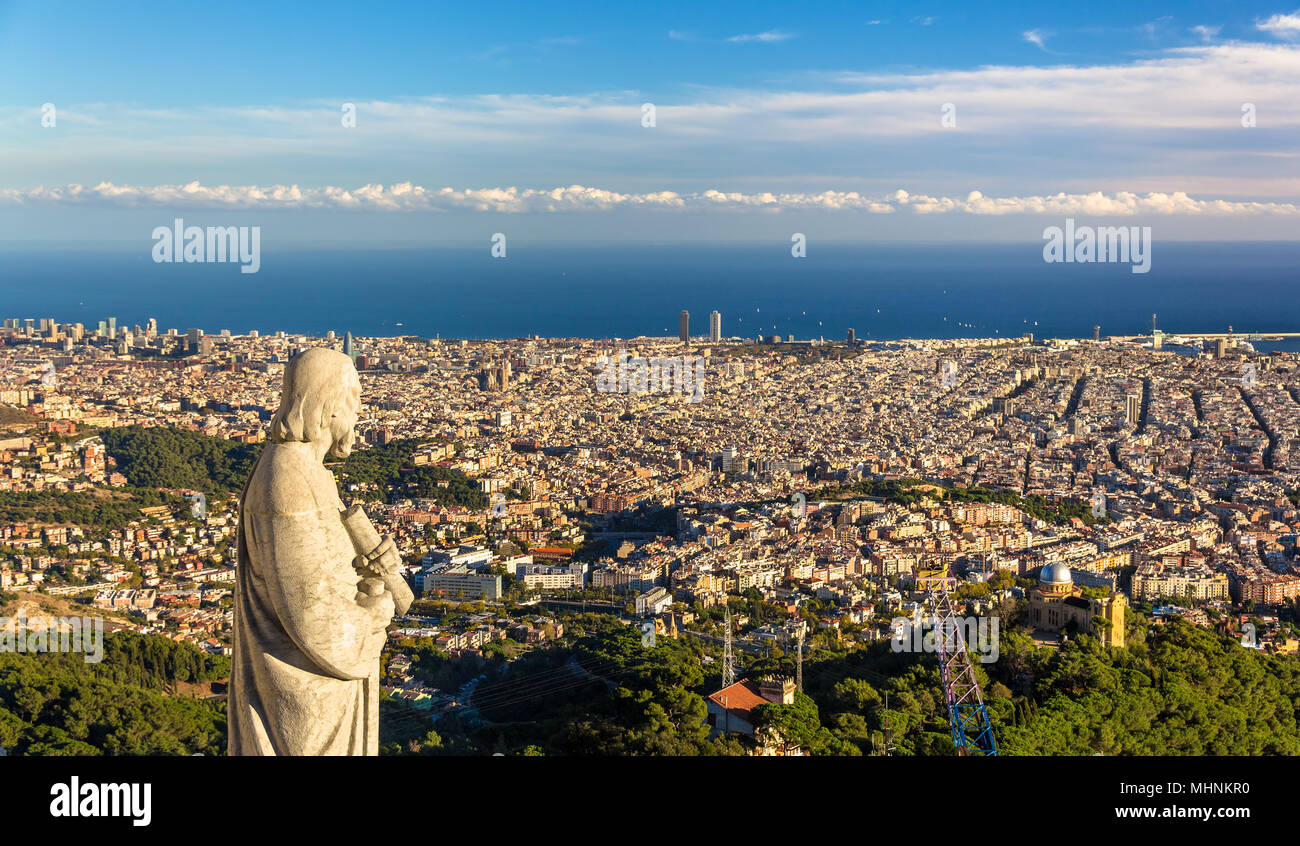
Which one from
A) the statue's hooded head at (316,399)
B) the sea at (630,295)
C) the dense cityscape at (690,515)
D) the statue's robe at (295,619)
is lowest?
the dense cityscape at (690,515)

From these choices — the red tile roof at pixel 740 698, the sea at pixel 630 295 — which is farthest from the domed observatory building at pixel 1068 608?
the sea at pixel 630 295

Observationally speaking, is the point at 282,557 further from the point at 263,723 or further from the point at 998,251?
the point at 998,251

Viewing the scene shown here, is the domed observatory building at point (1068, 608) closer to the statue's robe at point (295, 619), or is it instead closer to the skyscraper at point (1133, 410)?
the statue's robe at point (295, 619)

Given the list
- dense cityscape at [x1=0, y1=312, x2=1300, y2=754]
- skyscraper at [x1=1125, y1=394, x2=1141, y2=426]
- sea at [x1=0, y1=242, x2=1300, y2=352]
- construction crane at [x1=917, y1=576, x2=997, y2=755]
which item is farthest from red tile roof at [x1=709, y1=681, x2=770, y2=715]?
sea at [x1=0, y1=242, x2=1300, y2=352]

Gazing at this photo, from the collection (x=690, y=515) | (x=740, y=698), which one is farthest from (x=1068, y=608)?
(x=690, y=515)

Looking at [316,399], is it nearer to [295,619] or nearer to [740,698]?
[295,619]

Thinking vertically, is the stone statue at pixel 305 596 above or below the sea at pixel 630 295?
below

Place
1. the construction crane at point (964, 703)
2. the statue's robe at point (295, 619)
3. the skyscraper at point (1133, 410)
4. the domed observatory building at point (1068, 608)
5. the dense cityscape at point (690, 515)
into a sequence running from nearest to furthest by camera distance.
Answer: the statue's robe at point (295, 619) → the construction crane at point (964, 703) → the dense cityscape at point (690, 515) → the domed observatory building at point (1068, 608) → the skyscraper at point (1133, 410)
